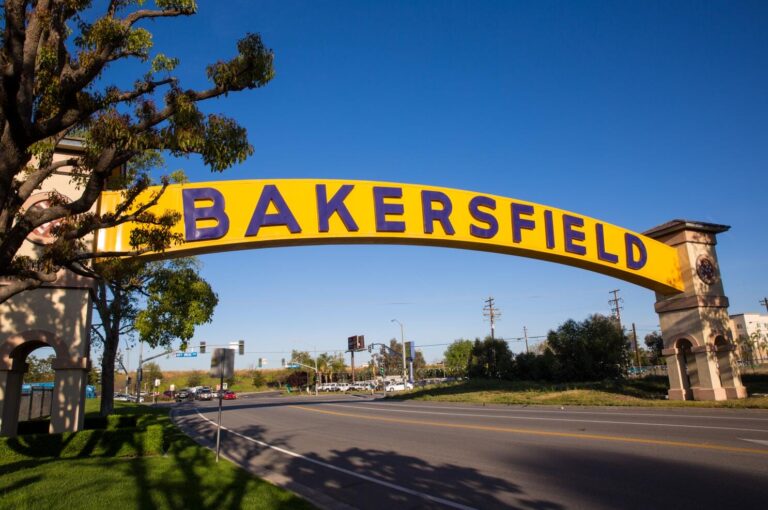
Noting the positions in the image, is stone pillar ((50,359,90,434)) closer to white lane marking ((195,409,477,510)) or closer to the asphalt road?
the asphalt road

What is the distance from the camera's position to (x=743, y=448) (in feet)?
31.7

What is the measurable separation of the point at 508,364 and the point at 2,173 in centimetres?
4657

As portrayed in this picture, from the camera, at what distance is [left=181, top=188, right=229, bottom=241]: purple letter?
15297 millimetres

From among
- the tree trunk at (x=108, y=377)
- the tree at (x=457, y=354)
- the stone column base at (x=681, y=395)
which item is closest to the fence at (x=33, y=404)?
the tree trunk at (x=108, y=377)

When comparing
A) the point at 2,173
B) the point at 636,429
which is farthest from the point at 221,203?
the point at 636,429

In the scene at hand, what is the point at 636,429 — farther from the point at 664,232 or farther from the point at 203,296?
the point at 203,296

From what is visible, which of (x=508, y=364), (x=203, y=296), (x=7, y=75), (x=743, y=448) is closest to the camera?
(x=7, y=75)

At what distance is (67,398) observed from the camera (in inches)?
522

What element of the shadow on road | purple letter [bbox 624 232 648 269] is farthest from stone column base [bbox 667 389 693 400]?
the shadow on road

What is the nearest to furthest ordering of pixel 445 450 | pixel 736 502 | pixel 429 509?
pixel 736 502, pixel 429 509, pixel 445 450

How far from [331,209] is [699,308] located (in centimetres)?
1639

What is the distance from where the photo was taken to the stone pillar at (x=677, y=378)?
70.3 feet

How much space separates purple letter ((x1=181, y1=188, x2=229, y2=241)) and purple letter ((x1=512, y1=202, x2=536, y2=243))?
10770mm

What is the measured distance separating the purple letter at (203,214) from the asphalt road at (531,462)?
6238mm
